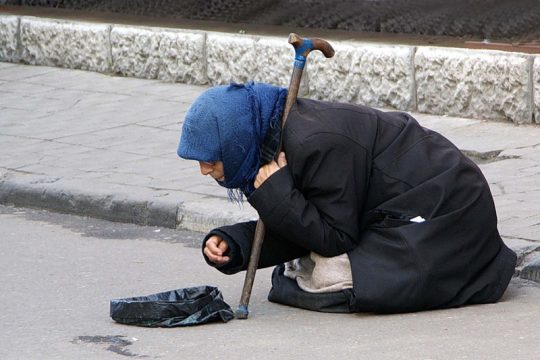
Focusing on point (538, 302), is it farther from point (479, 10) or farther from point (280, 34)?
point (280, 34)

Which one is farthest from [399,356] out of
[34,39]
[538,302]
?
[34,39]

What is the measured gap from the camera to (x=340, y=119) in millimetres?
4535

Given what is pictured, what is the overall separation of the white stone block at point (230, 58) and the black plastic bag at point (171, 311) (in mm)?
4986

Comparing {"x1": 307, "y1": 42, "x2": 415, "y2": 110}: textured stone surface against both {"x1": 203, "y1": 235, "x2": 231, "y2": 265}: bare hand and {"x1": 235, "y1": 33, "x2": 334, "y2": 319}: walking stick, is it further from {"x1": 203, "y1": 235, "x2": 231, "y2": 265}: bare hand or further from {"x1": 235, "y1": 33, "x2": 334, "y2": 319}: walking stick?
{"x1": 203, "y1": 235, "x2": 231, "y2": 265}: bare hand

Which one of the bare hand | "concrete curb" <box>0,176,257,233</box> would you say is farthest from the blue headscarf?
"concrete curb" <box>0,176,257,233</box>

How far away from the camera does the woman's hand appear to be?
448 centimetres

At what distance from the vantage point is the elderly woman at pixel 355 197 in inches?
176

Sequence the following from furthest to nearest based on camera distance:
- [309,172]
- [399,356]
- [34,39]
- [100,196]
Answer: [34,39]
[100,196]
[309,172]
[399,356]

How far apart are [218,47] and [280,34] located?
1.65ft

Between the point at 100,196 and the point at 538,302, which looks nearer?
the point at 538,302

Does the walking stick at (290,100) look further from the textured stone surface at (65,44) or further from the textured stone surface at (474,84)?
the textured stone surface at (65,44)

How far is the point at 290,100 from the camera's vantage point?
14.9 feet

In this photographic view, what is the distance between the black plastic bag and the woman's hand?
0.52m

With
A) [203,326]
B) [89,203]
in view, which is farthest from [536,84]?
[203,326]
